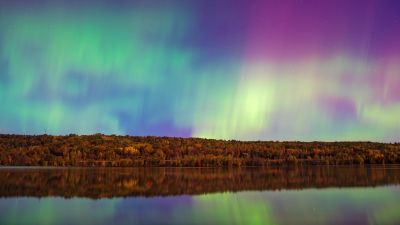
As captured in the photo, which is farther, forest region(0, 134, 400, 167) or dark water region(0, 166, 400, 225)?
forest region(0, 134, 400, 167)

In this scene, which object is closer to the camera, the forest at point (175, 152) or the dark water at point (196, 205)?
the dark water at point (196, 205)

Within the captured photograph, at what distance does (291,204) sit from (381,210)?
317 centimetres

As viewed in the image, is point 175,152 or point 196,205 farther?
point 175,152

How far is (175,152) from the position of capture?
268 ft

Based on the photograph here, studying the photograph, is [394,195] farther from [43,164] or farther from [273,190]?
[43,164]

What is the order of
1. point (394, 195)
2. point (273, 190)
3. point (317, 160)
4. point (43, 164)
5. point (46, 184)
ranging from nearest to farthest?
point (394, 195), point (273, 190), point (46, 184), point (43, 164), point (317, 160)

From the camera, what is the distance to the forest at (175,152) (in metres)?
67.6

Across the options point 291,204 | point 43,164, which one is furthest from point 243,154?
point 291,204

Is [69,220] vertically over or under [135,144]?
under

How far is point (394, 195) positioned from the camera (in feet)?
72.5

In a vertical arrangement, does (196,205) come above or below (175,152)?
below

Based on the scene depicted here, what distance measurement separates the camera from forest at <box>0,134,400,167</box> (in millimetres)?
67562

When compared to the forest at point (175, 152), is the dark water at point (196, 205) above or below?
below

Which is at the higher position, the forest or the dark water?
the forest
